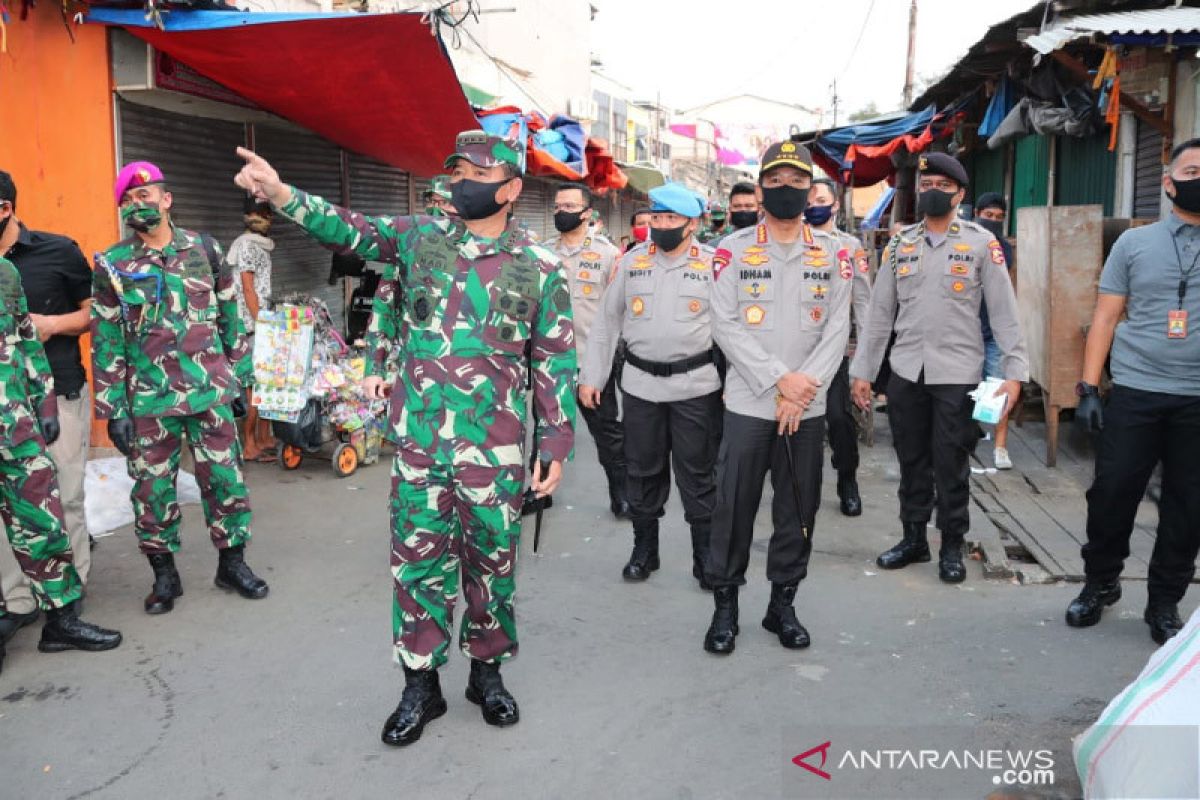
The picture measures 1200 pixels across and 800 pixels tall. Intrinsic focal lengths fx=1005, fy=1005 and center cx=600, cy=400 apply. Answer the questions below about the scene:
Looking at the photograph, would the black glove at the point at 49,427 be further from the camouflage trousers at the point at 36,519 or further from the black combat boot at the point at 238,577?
the black combat boot at the point at 238,577

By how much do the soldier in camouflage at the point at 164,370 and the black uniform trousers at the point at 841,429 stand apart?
3.57 metres

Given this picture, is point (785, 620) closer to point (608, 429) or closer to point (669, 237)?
point (669, 237)

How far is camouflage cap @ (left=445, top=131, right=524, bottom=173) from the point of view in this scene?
3.32 meters

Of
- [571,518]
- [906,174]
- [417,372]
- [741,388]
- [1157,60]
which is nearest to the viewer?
[417,372]

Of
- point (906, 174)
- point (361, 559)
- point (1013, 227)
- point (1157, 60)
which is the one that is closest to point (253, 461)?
point (361, 559)

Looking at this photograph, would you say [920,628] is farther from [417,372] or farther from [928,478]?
[417,372]

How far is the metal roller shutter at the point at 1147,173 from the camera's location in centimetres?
841

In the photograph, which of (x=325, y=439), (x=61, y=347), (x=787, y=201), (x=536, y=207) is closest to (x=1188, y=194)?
(x=787, y=201)

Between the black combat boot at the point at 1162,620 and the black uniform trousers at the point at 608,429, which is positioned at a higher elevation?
the black uniform trousers at the point at 608,429

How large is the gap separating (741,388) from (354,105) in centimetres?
446

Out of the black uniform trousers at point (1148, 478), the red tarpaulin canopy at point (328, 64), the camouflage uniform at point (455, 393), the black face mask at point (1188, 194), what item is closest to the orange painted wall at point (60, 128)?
the red tarpaulin canopy at point (328, 64)

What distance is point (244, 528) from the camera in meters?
4.88

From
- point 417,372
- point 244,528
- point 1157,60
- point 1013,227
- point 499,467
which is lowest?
point 244,528

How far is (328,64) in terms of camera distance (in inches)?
249
